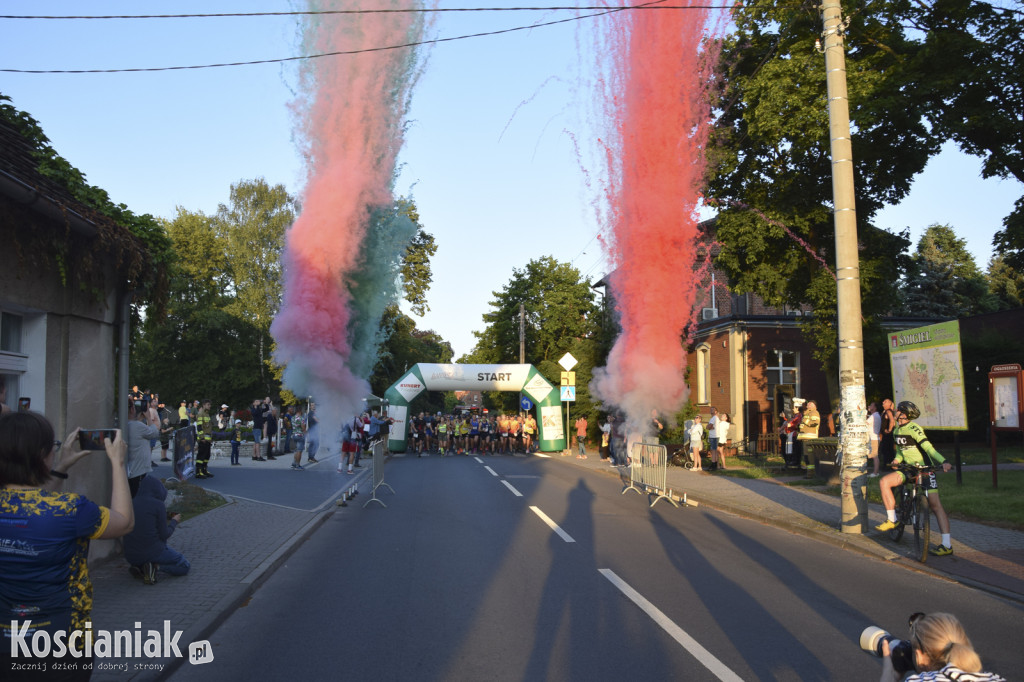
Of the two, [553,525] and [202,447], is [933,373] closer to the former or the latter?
[553,525]

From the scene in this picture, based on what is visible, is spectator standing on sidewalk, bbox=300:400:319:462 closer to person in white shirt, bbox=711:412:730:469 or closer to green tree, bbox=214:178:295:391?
person in white shirt, bbox=711:412:730:469

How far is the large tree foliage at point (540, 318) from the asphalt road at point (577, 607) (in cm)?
3011

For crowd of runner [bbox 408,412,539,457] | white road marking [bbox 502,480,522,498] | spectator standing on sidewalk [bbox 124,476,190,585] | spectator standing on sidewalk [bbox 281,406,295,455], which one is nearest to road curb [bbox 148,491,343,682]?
spectator standing on sidewalk [bbox 124,476,190,585]

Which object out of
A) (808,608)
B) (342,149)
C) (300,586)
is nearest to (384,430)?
(342,149)

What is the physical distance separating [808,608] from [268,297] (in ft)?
164

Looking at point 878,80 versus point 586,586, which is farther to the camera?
point 878,80

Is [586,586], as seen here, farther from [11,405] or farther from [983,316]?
[983,316]

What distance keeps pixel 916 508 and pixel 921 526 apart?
9.2 inches

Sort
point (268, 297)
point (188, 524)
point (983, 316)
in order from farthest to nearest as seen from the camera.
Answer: point (268, 297)
point (983, 316)
point (188, 524)

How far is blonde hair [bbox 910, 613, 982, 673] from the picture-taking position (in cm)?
262

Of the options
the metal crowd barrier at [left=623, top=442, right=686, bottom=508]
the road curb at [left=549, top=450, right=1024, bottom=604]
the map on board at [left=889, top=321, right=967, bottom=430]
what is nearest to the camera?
the road curb at [left=549, top=450, right=1024, bottom=604]

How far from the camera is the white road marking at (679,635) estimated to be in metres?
4.79

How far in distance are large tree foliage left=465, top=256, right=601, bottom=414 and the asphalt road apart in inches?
1185

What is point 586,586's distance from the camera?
730 centimetres
